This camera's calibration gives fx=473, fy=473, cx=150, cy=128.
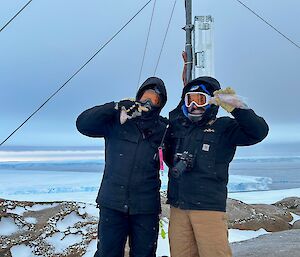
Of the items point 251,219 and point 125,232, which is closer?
point 125,232

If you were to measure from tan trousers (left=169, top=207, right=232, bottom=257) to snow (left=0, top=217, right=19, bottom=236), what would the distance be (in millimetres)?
4375

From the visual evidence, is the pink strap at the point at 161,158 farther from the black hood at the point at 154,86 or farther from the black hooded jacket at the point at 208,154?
the black hood at the point at 154,86

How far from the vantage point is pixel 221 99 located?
3.55 metres

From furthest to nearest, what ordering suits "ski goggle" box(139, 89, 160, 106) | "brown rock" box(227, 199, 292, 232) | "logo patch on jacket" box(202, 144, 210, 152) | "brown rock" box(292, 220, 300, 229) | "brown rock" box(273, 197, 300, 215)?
"brown rock" box(273, 197, 300, 215) → "brown rock" box(292, 220, 300, 229) → "brown rock" box(227, 199, 292, 232) → "ski goggle" box(139, 89, 160, 106) → "logo patch on jacket" box(202, 144, 210, 152)

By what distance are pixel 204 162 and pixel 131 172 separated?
58 centimetres

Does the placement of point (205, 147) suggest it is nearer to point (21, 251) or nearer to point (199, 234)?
point (199, 234)

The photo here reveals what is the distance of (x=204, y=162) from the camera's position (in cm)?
368

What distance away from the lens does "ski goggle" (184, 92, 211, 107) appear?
373 cm

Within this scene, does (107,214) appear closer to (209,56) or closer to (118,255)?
(118,255)

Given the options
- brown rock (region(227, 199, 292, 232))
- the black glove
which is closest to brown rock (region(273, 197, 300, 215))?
brown rock (region(227, 199, 292, 232))

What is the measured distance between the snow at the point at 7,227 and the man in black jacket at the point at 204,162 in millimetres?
4355

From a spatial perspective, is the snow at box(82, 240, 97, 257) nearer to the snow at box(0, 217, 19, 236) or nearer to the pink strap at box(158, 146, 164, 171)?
the snow at box(0, 217, 19, 236)

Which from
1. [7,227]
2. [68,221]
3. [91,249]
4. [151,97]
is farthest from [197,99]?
[7,227]

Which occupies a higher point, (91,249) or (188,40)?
(188,40)
